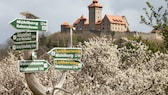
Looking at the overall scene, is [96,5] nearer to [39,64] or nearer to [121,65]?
[121,65]

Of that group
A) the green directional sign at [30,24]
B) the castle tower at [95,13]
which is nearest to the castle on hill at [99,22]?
→ the castle tower at [95,13]

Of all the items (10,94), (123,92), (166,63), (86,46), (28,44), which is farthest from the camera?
(86,46)

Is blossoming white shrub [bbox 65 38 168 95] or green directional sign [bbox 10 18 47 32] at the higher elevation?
green directional sign [bbox 10 18 47 32]

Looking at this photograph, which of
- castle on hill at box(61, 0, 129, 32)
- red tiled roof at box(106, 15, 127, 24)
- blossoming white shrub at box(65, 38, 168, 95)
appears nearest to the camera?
blossoming white shrub at box(65, 38, 168, 95)

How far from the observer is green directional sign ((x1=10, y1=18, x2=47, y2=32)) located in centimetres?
Result: 527

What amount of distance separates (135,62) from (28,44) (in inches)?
393

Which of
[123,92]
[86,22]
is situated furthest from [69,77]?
[86,22]

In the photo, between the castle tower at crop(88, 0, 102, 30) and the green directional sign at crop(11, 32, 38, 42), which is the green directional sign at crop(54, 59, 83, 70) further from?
the castle tower at crop(88, 0, 102, 30)

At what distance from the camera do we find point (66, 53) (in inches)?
219

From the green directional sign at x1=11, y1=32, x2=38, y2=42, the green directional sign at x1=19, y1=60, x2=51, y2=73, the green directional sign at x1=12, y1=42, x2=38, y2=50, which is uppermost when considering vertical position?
the green directional sign at x1=11, y1=32, x2=38, y2=42

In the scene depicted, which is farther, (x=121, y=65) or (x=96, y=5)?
(x=96, y=5)

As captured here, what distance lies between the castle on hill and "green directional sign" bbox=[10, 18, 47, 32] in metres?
90.4

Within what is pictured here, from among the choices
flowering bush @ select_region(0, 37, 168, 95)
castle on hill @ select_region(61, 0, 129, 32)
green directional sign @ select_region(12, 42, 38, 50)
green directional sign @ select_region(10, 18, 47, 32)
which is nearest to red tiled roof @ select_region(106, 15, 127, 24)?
castle on hill @ select_region(61, 0, 129, 32)

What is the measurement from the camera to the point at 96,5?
108 meters
